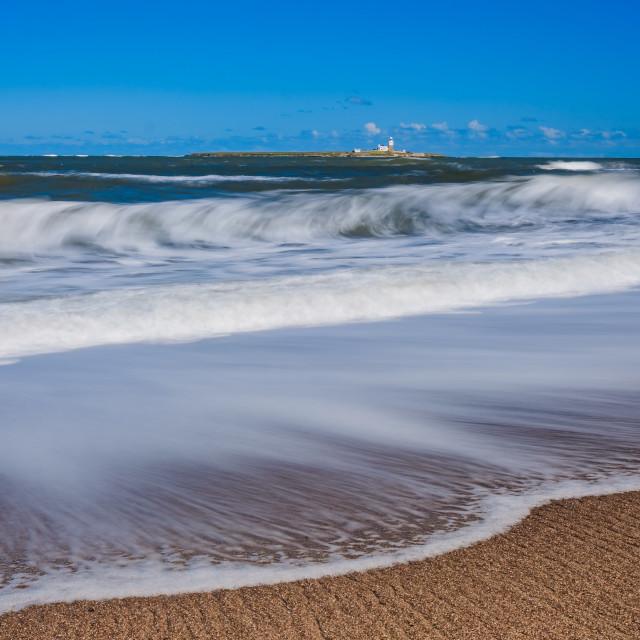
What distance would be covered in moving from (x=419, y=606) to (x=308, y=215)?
36.8ft

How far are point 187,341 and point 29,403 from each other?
48.9 inches

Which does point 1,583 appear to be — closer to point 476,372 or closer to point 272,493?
point 272,493

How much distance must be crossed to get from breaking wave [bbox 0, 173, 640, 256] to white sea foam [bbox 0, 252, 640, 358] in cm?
481

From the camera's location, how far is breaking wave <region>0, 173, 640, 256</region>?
11.0 meters

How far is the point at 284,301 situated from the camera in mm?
5203

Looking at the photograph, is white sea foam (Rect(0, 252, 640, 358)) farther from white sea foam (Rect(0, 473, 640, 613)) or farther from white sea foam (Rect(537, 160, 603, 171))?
white sea foam (Rect(537, 160, 603, 171))

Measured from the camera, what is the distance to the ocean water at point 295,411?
6.66 feet

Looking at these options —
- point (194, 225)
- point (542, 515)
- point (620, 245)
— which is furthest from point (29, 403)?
point (194, 225)

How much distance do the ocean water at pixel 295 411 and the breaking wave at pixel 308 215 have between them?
3.14 m

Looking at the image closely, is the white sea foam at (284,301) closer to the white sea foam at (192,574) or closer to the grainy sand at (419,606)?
the white sea foam at (192,574)

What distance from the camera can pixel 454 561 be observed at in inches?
74.3

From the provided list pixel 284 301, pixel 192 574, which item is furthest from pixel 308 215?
pixel 192 574

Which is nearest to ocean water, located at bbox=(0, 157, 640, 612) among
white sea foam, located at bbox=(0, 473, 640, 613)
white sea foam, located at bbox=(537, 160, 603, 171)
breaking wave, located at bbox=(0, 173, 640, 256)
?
white sea foam, located at bbox=(0, 473, 640, 613)

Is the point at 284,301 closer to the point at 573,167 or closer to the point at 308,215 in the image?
the point at 308,215
